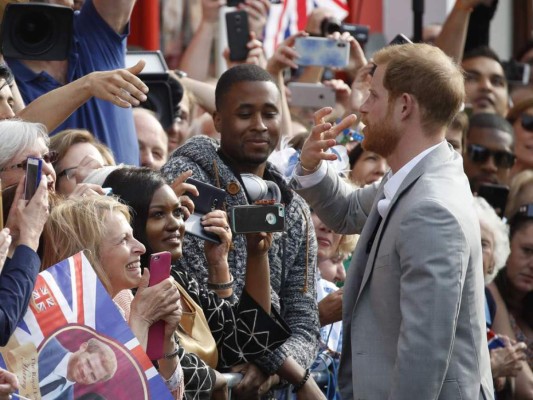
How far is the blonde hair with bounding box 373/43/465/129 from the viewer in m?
4.65

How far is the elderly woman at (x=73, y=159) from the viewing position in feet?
17.4

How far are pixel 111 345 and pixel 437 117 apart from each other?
1.50 metres

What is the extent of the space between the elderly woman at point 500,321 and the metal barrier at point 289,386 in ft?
4.50

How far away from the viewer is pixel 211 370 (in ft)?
15.6

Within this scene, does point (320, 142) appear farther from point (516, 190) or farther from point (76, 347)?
point (516, 190)

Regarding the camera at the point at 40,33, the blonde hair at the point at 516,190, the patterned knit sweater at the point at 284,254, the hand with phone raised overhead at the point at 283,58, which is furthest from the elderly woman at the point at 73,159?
the blonde hair at the point at 516,190

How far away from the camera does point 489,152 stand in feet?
28.0

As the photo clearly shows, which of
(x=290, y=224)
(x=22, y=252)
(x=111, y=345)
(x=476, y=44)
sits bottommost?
(x=476, y=44)

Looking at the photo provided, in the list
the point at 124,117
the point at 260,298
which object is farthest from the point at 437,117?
the point at 124,117

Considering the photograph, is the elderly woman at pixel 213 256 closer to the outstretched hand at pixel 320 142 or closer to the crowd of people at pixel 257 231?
the crowd of people at pixel 257 231

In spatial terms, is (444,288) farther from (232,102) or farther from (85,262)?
(232,102)

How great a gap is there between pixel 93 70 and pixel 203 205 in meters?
→ 1.27

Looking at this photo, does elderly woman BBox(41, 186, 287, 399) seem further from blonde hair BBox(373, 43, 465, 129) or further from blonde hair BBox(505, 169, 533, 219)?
blonde hair BBox(505, 169, 533, 219)

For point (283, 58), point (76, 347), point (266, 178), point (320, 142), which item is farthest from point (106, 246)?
point (283, 58)
